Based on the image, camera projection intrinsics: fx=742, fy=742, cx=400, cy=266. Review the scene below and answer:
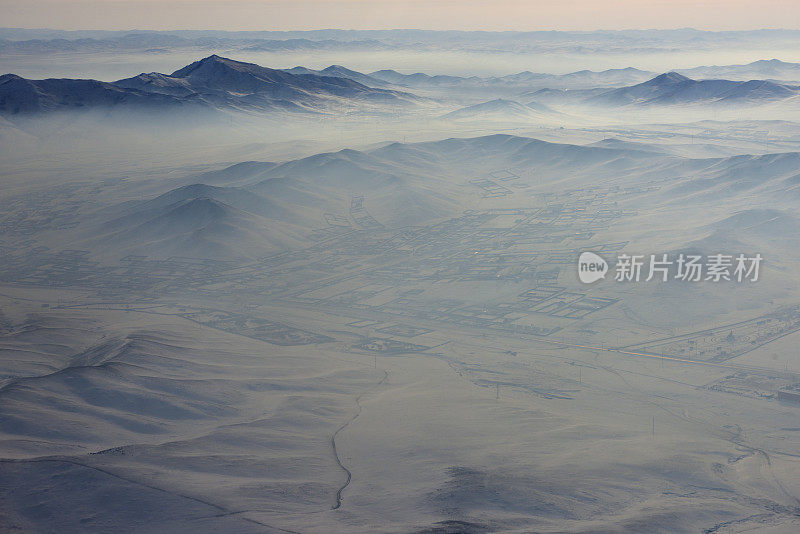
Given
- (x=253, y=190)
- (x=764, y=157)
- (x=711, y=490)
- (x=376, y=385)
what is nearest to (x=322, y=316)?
(x=376, y=385)

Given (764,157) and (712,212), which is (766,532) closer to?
(712,212)

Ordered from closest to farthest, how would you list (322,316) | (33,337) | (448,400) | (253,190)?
(448,400) → (33,337) → (322,316) → (253,190)

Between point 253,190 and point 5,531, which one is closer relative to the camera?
point 5,531

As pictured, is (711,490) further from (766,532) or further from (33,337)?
(33,337)

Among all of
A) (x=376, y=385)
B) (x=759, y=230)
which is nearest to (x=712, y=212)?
(x=759, y=230)

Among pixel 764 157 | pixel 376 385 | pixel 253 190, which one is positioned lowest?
pixel 376 385

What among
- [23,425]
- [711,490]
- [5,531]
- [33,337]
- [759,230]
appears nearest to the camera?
[5,531]

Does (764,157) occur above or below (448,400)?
above

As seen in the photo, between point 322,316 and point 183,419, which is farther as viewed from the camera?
point 322,316

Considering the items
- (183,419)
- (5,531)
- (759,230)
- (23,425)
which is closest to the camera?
(5,531)
